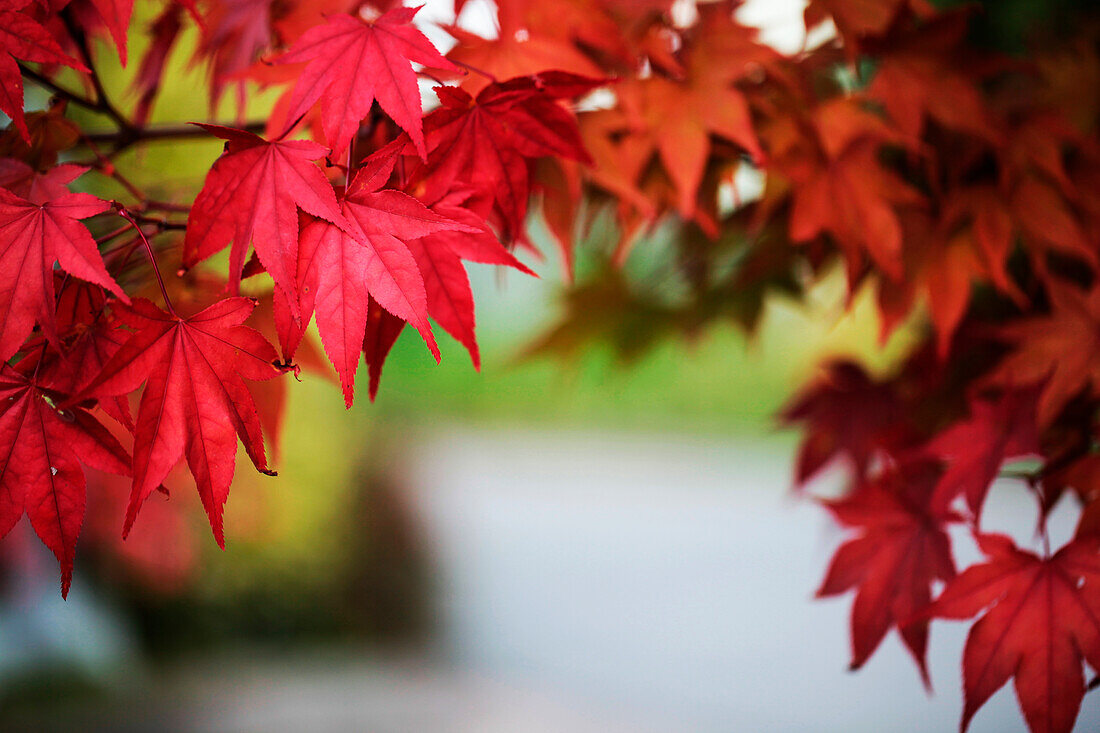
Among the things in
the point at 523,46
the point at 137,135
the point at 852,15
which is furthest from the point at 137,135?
the point at 852,15

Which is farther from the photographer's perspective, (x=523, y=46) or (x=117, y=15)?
(x=523, y=46)

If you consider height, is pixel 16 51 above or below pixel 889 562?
above

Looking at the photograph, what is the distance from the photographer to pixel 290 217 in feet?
1.28

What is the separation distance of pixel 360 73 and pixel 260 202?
0.09 m

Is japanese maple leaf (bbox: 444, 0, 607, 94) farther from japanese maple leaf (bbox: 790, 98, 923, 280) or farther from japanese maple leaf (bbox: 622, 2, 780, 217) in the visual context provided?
japanese maple leaf (bbox: 790, 98, 923, 280)

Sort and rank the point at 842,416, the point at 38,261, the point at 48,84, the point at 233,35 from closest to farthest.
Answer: the point at 38,261 < the point at 48,84 < the point at 233,35 < the point at 842,416

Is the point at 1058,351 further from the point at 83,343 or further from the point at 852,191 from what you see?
the point at 83,343

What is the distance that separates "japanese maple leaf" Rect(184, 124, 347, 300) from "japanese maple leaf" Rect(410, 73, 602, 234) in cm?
7

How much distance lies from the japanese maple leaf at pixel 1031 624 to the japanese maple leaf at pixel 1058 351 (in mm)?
143

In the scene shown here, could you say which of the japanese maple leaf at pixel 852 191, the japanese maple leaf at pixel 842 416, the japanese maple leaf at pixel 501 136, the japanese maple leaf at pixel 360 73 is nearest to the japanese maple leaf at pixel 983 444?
the japanese maple leaf at pixel 852 191

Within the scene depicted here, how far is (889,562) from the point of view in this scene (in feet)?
2.23

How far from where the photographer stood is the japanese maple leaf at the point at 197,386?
0.39 metres

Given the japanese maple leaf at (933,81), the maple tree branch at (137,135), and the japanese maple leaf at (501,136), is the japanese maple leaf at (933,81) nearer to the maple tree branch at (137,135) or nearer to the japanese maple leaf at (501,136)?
the japanese maple leaf at (501,136)

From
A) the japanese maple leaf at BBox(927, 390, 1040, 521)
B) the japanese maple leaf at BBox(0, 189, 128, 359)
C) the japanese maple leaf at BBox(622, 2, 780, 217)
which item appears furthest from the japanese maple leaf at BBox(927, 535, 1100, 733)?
the japanese maple leaf at BBox(0, 189, 128, 359)
